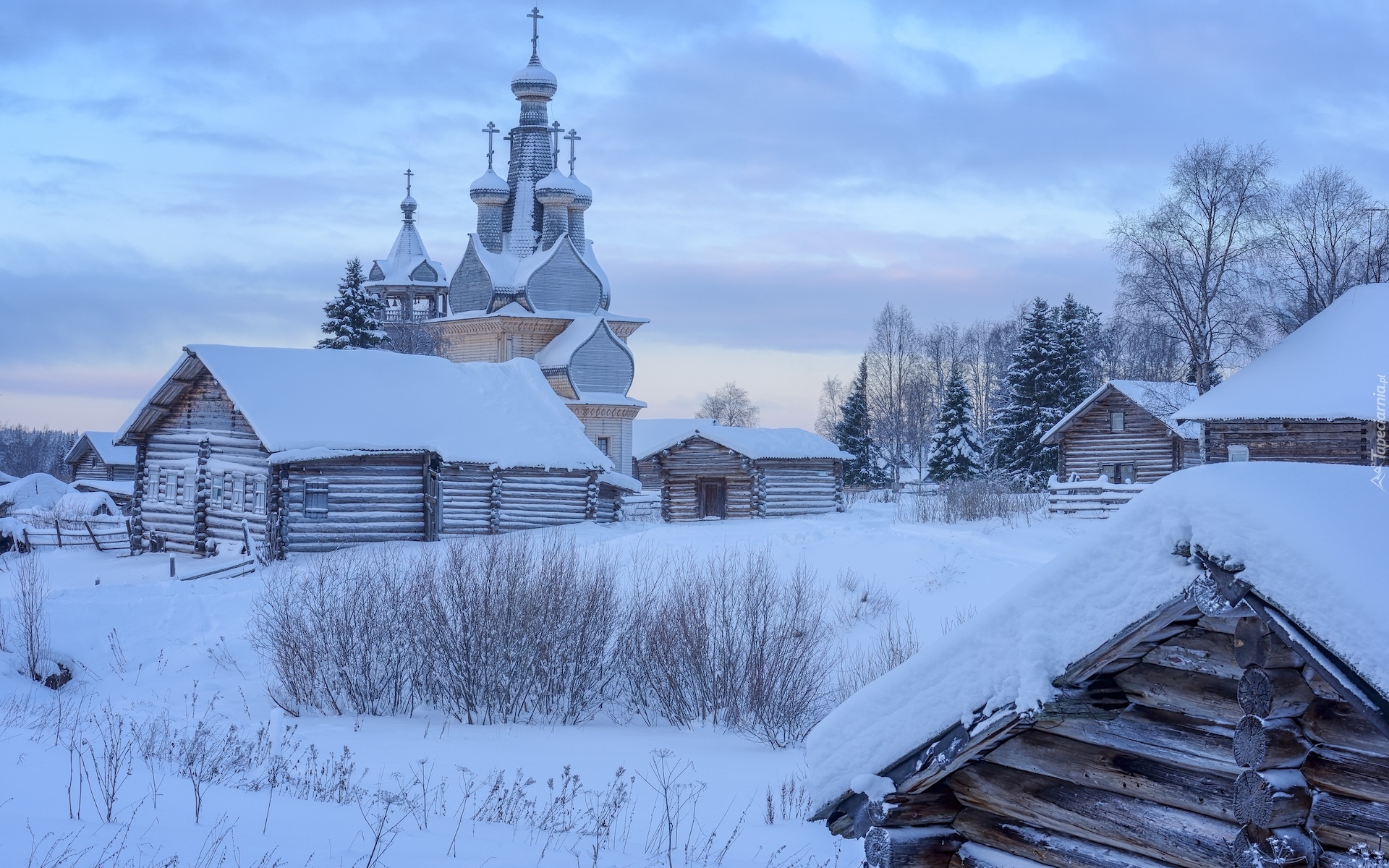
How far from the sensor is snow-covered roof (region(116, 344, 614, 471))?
2619 cm

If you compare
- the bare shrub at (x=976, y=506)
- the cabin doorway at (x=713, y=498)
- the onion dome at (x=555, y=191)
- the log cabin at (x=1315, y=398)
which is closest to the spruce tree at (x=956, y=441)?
the cabin doorway at (x=713, y=498)

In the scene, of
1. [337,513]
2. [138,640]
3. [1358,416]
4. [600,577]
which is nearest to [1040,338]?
[1358,416]

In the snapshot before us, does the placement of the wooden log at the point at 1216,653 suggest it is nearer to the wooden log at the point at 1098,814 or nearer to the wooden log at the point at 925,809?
the wooden log at the point at 1098,814

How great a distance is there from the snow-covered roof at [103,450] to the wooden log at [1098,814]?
60.5 metres

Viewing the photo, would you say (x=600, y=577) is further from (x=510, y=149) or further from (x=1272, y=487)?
(x=510, y=149)

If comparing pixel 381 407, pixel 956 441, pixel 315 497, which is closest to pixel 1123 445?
pixel 956 441

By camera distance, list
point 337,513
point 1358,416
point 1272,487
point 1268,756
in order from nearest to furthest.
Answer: point 1272,487
point 1268,756
point 1358,416
point 337,513

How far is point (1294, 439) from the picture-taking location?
26.5 m

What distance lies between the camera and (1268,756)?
147 inches

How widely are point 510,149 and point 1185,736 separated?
56.6m

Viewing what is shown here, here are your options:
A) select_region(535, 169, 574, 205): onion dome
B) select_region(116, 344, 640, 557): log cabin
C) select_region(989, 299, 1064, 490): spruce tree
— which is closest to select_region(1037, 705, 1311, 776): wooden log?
select_region(116, 344, 640, 557): log cabin

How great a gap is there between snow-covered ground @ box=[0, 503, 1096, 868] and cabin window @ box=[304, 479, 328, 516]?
8.78 feet

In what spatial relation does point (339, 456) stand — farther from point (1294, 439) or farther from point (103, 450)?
point (103, 450)

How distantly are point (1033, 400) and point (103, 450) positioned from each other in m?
45.7
